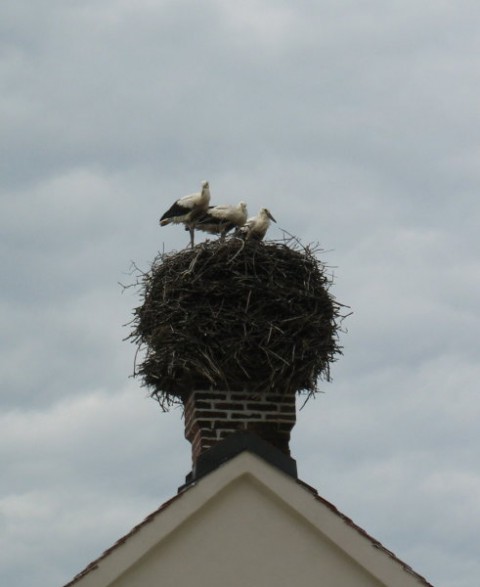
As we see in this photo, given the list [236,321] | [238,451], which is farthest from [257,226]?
[238,451]

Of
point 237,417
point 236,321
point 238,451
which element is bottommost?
point 238,451

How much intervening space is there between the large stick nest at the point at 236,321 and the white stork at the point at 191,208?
291 cm

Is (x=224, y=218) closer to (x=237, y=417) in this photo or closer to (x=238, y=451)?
(x=237, y=417)

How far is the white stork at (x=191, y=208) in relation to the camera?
43.4 ft

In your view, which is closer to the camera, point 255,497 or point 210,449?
point 255,497

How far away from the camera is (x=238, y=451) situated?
307 inches

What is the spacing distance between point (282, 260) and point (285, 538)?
3177 millimetres

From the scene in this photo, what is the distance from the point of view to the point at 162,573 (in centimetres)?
722

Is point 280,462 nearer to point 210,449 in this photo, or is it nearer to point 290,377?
point 210,449

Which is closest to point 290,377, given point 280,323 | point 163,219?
point 280,323

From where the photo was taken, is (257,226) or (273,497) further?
(257,226)

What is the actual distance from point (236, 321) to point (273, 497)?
2152 millimetres

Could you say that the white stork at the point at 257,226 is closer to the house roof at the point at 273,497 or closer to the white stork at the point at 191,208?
the white stork at the point at 191,208

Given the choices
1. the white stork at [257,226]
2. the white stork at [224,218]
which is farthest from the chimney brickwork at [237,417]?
the white stork at [224,218]
